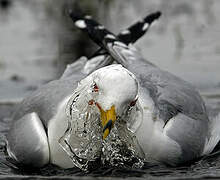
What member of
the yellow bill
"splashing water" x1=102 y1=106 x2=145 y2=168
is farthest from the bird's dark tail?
the yellow bill

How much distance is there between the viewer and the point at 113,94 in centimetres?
422

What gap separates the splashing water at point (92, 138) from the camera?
4527 mm

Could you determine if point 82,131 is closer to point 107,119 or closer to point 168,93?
point 107,119

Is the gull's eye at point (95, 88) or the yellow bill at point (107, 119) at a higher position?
the gull's eye at point (95, 88)

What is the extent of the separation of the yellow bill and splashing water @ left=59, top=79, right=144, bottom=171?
0.15 metres

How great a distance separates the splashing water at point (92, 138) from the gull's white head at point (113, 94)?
0.39 feet

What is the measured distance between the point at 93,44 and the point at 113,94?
199 inches

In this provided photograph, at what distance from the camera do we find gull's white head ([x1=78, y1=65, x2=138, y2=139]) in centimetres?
422

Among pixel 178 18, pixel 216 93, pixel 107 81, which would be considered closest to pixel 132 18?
pixel 178 18

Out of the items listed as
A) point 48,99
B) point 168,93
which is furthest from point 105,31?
point 48,99

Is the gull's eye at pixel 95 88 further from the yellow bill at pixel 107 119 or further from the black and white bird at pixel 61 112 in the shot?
Result: the yellow bill at pixel 107 119

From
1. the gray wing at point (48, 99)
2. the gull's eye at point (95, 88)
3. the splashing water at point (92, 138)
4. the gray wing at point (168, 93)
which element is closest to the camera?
the gull's eye at point (95, 88)

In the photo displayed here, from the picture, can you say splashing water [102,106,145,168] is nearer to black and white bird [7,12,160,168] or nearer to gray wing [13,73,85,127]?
black and white bird [7,12,160,168]

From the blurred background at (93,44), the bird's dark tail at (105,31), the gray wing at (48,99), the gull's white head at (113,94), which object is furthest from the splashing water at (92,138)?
the blurred background at (93,44)
